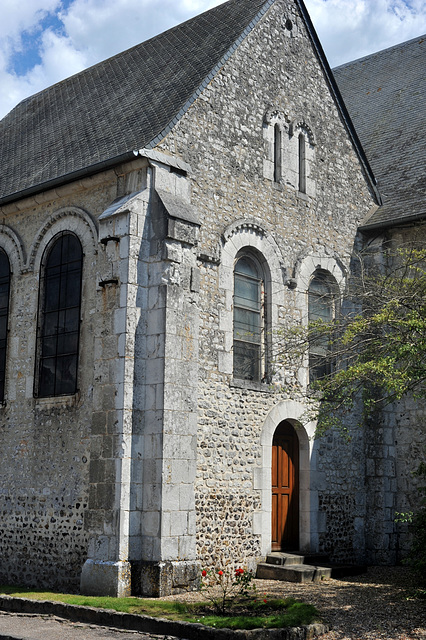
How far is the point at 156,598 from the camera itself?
9.59 m

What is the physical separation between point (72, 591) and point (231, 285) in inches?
200

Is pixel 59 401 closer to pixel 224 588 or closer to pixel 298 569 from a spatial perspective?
pixel 224 588

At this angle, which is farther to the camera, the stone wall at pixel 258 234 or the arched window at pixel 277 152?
the arched window at pixel 277 152

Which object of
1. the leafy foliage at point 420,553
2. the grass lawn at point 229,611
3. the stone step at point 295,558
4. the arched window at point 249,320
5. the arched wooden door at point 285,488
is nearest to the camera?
the grass lawn at point 229,611

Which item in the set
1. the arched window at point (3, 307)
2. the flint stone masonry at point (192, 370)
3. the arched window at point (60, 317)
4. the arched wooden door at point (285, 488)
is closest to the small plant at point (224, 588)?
the flint stone masonry at point (192, 370)

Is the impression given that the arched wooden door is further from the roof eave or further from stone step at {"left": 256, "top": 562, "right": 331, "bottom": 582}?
the roof eave

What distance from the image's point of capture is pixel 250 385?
480 inches

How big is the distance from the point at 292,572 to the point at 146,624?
154 inches

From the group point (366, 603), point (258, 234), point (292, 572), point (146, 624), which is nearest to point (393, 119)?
point (258, 234)

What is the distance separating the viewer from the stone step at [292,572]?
11328 millimetres

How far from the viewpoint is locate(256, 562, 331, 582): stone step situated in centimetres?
1133

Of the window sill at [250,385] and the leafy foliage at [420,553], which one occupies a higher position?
the window sill at [250,385]

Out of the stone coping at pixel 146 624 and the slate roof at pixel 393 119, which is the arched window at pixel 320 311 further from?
the stone coping at pixel 146 624

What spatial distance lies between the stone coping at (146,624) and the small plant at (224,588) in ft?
2.62
